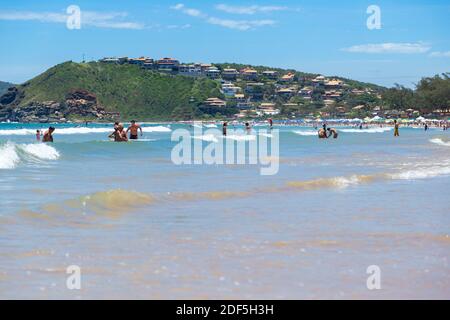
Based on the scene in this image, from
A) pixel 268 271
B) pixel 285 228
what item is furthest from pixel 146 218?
pixel 268 271

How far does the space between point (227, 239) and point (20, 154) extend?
70.2 ft

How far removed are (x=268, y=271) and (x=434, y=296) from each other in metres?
1.74

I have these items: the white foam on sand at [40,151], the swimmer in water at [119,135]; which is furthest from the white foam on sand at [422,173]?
the swimmer in water at [119,135]

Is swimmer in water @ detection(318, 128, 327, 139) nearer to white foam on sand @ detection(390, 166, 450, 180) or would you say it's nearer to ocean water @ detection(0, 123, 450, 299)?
white foam on sand @ detection(390, 166, 450, 180)

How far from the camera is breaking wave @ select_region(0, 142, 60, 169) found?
84.0 ft

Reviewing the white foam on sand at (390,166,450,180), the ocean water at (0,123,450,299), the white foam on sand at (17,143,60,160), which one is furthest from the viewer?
the white foam on sand at (17,143,60,160)

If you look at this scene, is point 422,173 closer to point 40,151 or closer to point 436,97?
point 40,151

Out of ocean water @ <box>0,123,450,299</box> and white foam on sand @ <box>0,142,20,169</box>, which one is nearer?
ocean water @ <box>0,123,450,299</box>

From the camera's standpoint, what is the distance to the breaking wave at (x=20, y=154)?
25.6 meters

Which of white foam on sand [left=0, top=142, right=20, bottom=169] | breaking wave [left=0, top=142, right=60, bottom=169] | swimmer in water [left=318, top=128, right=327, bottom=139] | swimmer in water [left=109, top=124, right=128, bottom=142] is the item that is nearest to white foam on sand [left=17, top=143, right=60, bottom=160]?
breaking wave [left=0, top=142, right=60, bottom=169]

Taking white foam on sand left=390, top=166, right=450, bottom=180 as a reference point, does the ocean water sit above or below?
above

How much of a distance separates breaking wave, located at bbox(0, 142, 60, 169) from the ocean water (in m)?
7.36

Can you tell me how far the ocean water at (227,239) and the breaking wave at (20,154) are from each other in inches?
290

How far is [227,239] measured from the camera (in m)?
9.95
